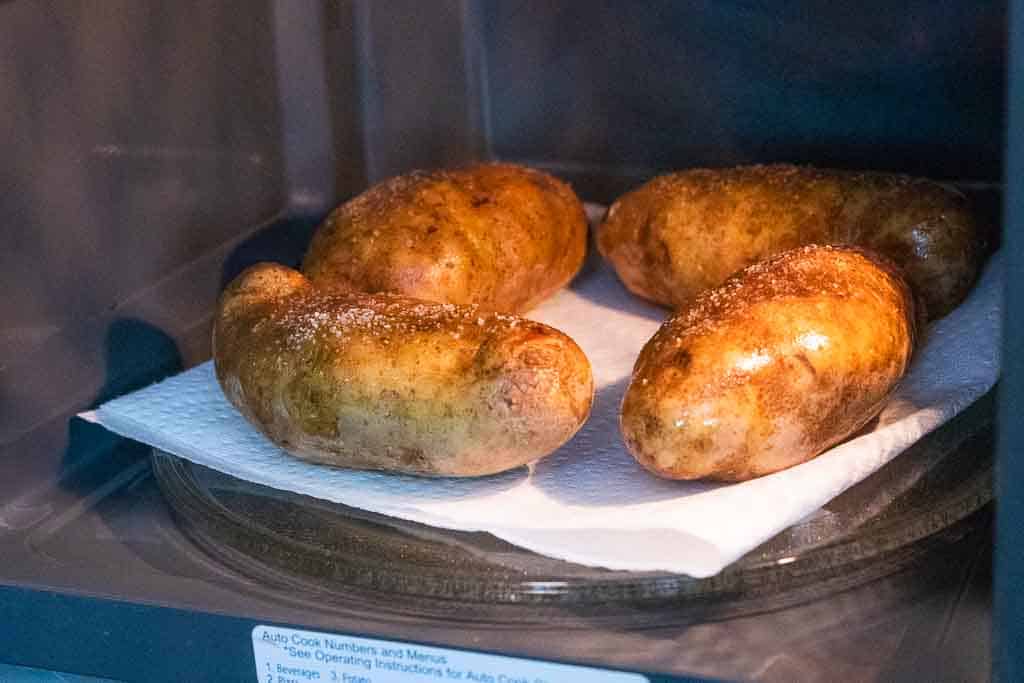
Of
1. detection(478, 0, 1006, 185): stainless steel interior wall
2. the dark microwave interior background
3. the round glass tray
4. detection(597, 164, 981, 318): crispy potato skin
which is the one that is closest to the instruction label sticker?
the round glass tray

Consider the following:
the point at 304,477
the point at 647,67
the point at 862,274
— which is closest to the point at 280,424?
the point at 304,477

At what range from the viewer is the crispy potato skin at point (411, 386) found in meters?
0.74

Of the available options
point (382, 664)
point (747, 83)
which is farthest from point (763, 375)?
point (747, 83)

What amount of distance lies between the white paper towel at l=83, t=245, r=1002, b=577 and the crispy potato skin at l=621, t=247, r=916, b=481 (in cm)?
2

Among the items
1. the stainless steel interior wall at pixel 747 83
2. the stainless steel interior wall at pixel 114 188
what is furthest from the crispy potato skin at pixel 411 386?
the stainless steel interior wall at pixel 747 83

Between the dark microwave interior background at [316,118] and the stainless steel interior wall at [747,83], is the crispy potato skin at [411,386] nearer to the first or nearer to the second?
the dark microwave interior background at [316,118]

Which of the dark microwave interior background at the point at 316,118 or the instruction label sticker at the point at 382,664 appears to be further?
the dark microwave interior background at the point at 316,118

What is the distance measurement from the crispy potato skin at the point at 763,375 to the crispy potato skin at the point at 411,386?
0.04m

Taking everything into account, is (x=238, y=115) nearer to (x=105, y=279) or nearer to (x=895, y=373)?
(x=105, y=279)

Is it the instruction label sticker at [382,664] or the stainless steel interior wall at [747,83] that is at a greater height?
the stainless steel interior wall at [747,83]

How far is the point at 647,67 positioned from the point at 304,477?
41 centimetres

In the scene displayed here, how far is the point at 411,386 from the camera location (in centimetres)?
76

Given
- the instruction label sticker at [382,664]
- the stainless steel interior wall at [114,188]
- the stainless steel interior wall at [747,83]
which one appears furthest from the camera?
the stainless steel interior wall at [747,83]

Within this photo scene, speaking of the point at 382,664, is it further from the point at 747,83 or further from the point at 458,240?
the point at 747,83
